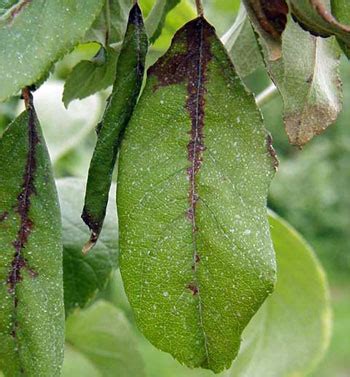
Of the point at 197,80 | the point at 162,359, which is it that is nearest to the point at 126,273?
the point at 197,80

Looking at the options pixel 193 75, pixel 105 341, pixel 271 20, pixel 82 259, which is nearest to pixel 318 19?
pixel 271 20

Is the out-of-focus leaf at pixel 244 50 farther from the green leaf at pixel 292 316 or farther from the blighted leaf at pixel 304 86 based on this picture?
the green leaf at pixel 292 316

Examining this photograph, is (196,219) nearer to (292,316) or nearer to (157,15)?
(157,15)

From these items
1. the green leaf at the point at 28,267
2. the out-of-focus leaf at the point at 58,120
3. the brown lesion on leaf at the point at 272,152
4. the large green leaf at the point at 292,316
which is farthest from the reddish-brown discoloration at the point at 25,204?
the out-of-focus leaf at the point at 58,120

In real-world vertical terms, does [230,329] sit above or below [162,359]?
above

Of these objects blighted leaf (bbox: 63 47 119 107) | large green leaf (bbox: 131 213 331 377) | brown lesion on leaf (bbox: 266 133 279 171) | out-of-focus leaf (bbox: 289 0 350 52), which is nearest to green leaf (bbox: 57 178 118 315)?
blighted leaf (bbox: 63 47 119 107)

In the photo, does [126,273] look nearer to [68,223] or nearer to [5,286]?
[5,286]
